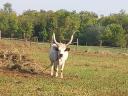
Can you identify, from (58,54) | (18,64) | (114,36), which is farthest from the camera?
(114,36)

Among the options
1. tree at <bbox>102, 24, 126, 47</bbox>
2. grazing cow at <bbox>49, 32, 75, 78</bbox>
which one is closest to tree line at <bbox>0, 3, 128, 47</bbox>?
tree at <bbox>102, 24, 126, 47</bbox>

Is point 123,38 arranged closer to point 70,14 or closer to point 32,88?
point 70,14

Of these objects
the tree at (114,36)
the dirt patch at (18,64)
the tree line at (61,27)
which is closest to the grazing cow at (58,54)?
the dirt patch at (18,64)

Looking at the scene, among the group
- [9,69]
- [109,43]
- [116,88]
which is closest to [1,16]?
[109,43]

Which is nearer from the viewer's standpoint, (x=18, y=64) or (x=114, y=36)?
(x=18, y=64)

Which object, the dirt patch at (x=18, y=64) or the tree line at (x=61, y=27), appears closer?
the dirt patch at (x=18, y=64)

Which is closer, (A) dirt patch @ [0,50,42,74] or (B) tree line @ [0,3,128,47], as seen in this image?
(A) dirt patch @ [0,50,42,74]

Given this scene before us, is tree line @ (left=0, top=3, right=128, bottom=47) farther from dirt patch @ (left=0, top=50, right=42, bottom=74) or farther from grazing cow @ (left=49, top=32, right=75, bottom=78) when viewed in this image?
grazing cow @ (left=49, top=32, right=75, bottom=78)

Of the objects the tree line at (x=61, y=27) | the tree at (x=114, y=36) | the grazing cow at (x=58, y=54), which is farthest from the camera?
the tree line at (x=61, y=27)

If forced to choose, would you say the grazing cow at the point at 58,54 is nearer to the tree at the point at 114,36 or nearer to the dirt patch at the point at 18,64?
the dirt patch at the point at 18,64

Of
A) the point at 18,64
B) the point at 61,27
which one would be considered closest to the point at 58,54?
the point at 18,64

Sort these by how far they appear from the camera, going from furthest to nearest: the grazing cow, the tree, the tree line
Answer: the tree line
the tree
the grazing cow

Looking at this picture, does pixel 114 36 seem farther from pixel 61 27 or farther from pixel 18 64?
pixel 18 64

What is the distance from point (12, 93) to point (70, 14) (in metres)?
82.4
